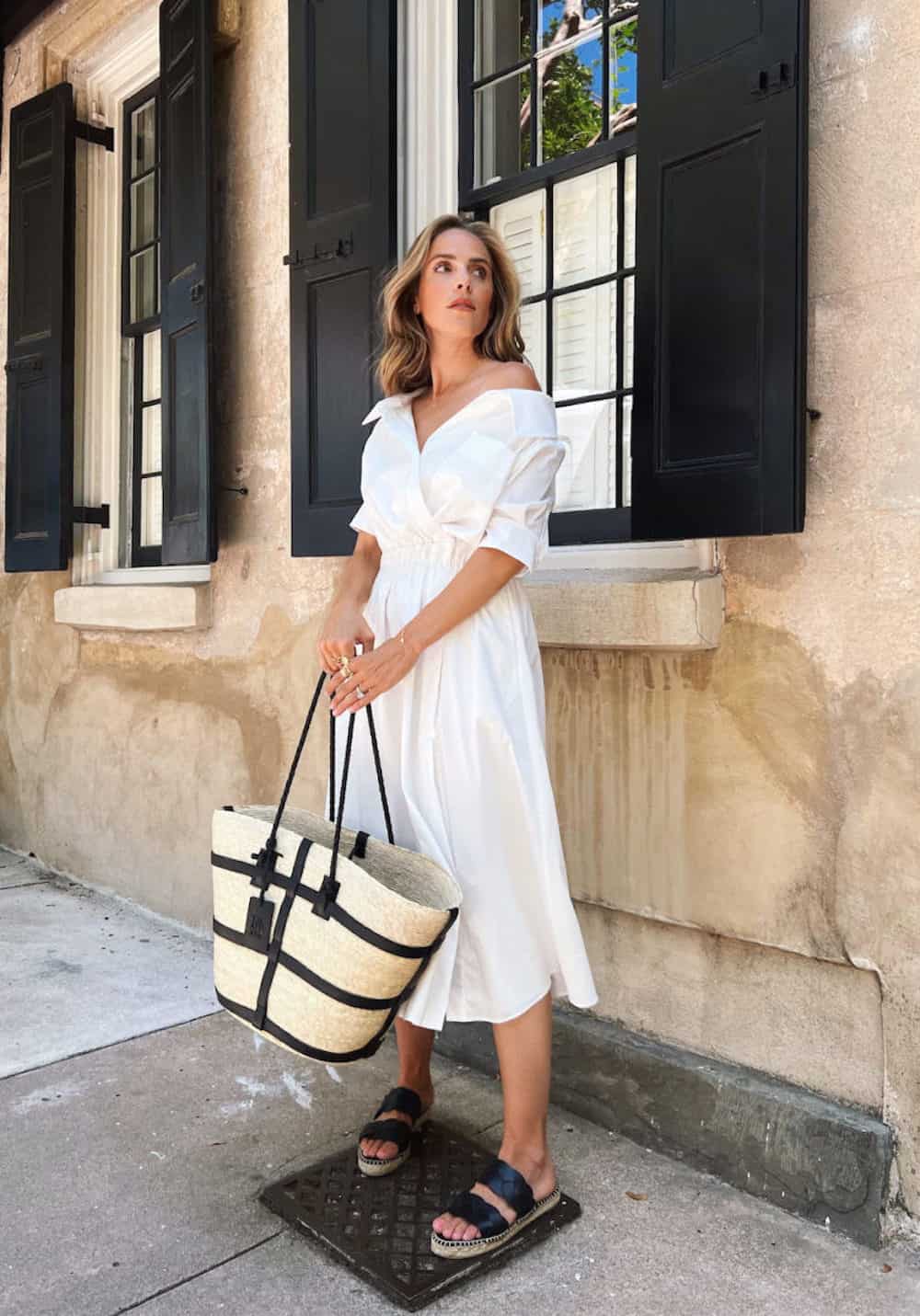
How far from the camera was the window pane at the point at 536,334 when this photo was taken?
325 cm

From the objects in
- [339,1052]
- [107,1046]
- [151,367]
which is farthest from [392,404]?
[151,367]

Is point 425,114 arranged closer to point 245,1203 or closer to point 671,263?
point 671,263

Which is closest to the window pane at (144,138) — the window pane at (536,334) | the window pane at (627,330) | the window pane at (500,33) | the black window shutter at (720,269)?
the window pane at (500,33)

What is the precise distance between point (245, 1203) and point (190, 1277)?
0.86ft

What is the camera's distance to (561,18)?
3.28 metres

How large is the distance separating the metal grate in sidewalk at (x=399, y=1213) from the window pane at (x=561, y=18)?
119 inches

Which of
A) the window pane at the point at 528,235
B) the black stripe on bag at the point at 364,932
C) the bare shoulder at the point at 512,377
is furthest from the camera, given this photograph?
the window pane at the point at 528,235

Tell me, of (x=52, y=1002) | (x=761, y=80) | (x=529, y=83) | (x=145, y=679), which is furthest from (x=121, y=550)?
(x=761, y=80)

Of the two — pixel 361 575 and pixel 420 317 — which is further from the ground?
pixel 420 317

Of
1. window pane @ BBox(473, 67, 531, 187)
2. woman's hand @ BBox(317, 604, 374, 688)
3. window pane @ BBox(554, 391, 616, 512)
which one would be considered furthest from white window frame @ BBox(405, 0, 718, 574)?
woman's hand @ BBox(317, 604, 374, 688)

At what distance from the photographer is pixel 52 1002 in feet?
11.4

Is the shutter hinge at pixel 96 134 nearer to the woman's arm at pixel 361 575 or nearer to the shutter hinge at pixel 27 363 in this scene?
the shutter hinge at pixel 27 363

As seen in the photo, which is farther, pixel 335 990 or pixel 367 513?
pixel 367 513

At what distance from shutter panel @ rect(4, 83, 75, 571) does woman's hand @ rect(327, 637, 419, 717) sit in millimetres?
3267
